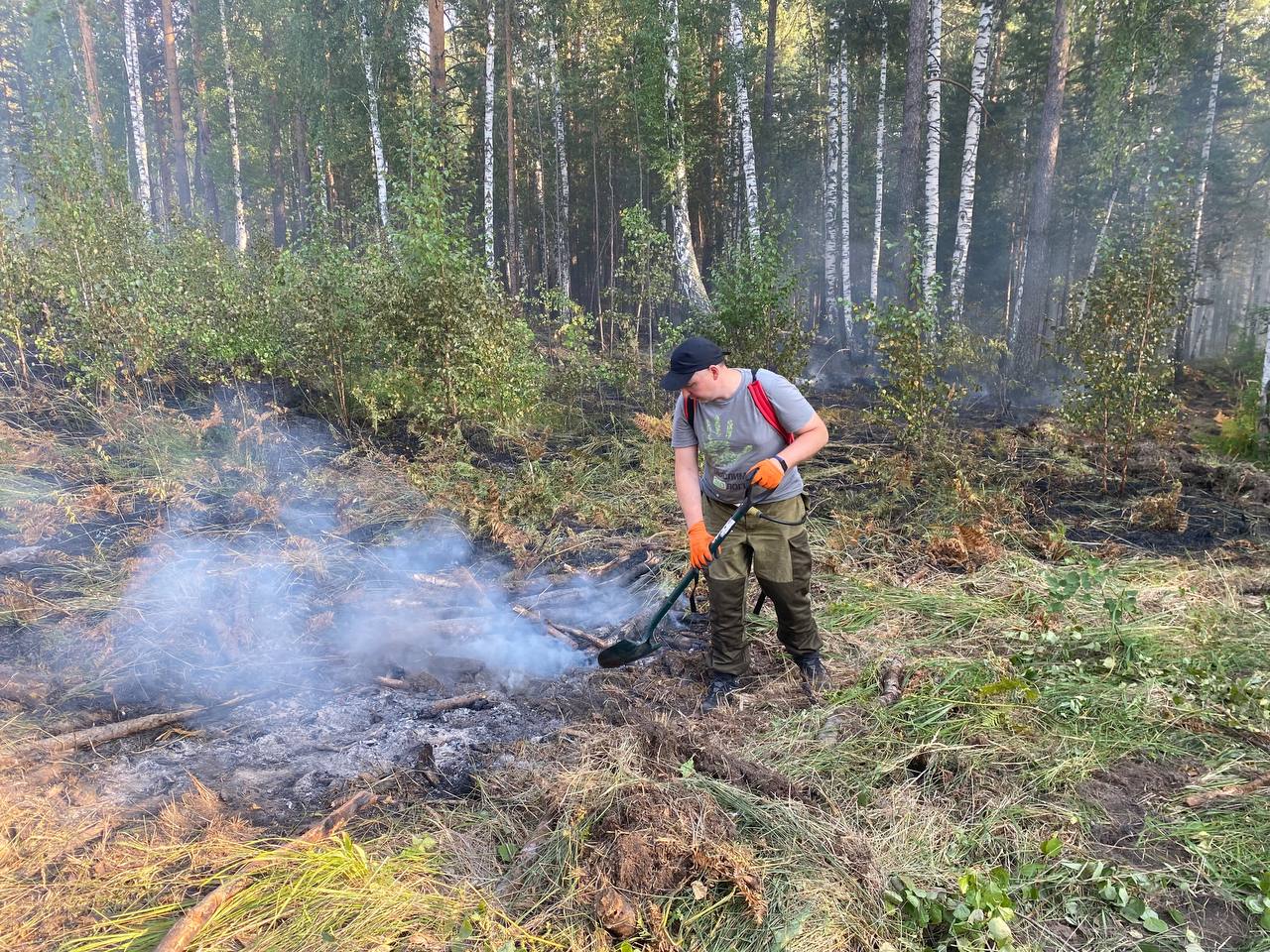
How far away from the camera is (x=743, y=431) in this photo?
3.57 metres

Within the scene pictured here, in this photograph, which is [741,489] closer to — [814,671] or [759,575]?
[759,575]

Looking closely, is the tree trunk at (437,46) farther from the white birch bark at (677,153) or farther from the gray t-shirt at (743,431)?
the gray t-shirt at (743,431)

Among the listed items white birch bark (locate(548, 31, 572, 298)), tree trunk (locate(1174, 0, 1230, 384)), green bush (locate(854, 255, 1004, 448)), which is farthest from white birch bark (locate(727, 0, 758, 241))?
tree trunk (locate(1174, 0, 1230, 384))

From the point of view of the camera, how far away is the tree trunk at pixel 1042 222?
523 inches

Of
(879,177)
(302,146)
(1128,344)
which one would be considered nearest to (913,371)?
(1128,344)

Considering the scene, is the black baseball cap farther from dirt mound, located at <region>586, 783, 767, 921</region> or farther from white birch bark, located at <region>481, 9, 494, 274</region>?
white birch bark, located at <region>481, 9, 494, 274</region>

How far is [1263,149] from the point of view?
23.5 metres

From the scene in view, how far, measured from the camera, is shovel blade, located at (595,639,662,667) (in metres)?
4.11

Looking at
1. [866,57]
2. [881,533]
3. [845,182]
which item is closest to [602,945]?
[881,533]

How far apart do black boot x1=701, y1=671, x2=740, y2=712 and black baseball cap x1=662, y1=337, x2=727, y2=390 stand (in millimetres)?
1602

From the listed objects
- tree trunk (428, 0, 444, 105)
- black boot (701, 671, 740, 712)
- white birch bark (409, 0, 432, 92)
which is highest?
white birch bark (409, 0, 432, 92)

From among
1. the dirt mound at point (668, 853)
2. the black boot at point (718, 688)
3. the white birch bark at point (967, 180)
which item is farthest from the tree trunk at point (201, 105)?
the dirt mound at point (668, 853)

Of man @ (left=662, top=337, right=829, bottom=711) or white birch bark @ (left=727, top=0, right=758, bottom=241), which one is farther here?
white birch bark @ (left=727, top=0, right=758, bottom=241)

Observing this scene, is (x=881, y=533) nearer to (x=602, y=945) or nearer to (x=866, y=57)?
(x=602, y=945)
